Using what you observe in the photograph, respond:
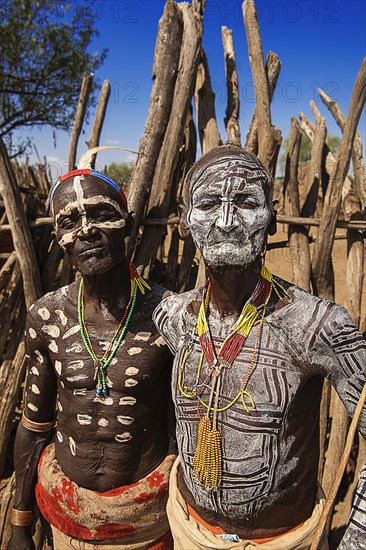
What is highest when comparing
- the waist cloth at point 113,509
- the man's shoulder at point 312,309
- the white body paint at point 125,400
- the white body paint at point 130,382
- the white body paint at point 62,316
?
the man's shoulder at point 312,309

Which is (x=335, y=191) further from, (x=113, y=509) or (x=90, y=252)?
(x=113, y=509)

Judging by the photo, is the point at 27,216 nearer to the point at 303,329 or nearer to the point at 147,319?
the point at 147,319

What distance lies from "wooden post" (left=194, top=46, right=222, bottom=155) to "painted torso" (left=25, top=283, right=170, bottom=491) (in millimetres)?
1334

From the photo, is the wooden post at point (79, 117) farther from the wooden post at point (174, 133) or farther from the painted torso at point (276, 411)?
Answer: the painted torso at point (276, 411)

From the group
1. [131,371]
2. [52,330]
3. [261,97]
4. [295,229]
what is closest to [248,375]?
[131,371]

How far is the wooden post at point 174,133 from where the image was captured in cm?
277

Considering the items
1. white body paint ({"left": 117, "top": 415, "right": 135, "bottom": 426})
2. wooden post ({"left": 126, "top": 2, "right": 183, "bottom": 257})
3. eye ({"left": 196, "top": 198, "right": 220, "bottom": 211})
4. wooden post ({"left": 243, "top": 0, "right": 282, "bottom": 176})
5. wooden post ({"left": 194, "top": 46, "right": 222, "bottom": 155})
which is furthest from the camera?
wooden post ({"left": 194, "top": 46, "right": 222, "bottom": 155})

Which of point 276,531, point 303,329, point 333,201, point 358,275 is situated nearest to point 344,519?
point 358,275

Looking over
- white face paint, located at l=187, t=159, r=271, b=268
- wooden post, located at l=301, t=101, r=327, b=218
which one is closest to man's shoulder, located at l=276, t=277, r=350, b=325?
white face paint, located at l=187, t=159, r=271, b=268

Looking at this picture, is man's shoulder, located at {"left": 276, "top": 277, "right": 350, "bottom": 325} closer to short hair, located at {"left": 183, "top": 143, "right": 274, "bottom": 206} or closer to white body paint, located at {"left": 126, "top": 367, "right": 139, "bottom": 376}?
short hair, located at {"left": 183, "top": 143, "right": 274, "bottom": 206}

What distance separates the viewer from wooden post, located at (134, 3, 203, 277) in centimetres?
277

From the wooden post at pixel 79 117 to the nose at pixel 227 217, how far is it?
210 centimetres

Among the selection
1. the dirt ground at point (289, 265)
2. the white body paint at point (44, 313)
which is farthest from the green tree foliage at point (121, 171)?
the white body paint at point (44, 313)

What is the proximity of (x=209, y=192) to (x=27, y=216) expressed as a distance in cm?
211
